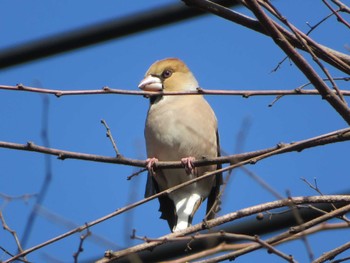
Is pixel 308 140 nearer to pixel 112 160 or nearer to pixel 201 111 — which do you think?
pixel 112 160

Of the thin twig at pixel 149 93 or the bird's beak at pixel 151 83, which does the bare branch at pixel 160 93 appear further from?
the bird's beak at pixel 151 83

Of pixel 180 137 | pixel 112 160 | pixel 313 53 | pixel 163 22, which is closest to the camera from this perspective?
pixel 313 53

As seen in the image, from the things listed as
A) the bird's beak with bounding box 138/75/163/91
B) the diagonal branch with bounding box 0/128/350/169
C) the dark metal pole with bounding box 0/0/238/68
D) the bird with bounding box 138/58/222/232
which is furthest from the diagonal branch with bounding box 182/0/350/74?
the bird's beak with bounding box 138/75/163/91

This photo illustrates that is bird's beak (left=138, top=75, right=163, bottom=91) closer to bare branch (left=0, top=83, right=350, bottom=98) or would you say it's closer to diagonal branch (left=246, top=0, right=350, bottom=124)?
bare branch (left=0, top=83, right=350, bottom=98)

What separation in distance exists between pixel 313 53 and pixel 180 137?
8.04 ft

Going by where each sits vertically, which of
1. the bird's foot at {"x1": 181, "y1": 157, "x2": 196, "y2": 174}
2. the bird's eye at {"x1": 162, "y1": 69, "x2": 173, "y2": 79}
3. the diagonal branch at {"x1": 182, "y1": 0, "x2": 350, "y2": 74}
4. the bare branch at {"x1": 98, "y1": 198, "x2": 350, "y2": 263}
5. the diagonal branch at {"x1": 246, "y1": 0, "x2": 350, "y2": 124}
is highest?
the bird's eye at {"x1": 162, "y1": 69, "x2": 173, "y2": 79}

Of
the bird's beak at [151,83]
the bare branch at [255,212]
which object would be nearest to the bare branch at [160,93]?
the bare branch at [255,212]

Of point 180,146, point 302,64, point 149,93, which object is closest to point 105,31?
point 180,146

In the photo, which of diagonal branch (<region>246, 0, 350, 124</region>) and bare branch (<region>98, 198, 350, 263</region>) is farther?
bare branch (<region>98, 198, 350, 263</region>)

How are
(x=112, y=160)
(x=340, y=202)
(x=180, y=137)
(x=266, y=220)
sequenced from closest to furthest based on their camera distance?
(x=340, y=202), (x=112, y=160), (x=266, y=220), (x=180, y=137)

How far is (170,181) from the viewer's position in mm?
4898

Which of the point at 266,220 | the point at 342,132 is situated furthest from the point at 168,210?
the point at 342,132

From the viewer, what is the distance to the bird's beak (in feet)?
16.6

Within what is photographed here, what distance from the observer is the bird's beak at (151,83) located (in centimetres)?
506
